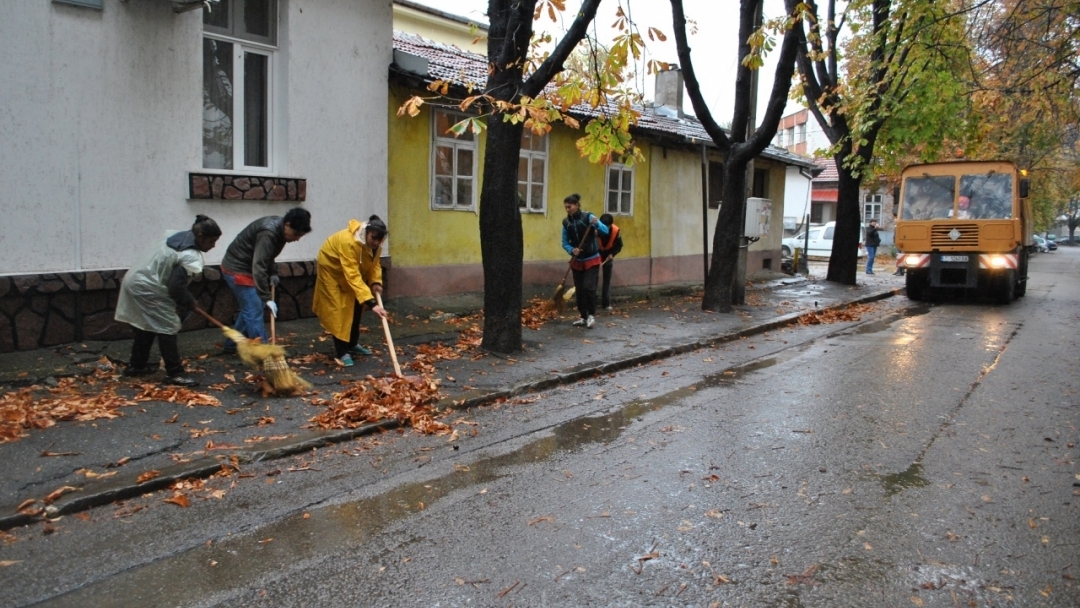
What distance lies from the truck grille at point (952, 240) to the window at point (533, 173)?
8.32 metres

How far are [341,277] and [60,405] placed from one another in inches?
110

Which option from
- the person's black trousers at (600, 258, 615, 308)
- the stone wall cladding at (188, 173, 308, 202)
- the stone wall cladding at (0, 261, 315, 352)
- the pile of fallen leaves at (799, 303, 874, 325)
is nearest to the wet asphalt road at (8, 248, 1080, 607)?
the stone wall cladding at (0, 261, 315, 352)

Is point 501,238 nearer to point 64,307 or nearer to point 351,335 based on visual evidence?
point 351,335

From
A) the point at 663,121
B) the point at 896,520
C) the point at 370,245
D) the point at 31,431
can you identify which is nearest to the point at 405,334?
the point at 370,245

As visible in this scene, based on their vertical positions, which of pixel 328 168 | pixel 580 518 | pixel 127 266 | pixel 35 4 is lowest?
pixel 580 518

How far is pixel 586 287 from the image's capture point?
11.4m

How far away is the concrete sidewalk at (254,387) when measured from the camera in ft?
16.6

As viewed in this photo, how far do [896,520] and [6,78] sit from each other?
796 centimetres

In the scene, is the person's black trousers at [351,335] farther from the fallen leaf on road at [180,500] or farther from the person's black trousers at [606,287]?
the person's black trousers at [606,287]

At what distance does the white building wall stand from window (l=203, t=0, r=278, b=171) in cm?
17

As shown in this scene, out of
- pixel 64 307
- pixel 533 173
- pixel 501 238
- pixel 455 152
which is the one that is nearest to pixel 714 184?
pixel 533 173

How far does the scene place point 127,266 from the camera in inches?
318

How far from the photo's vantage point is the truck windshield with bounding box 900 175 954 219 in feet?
53.5

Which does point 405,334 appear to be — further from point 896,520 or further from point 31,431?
point 896,520
